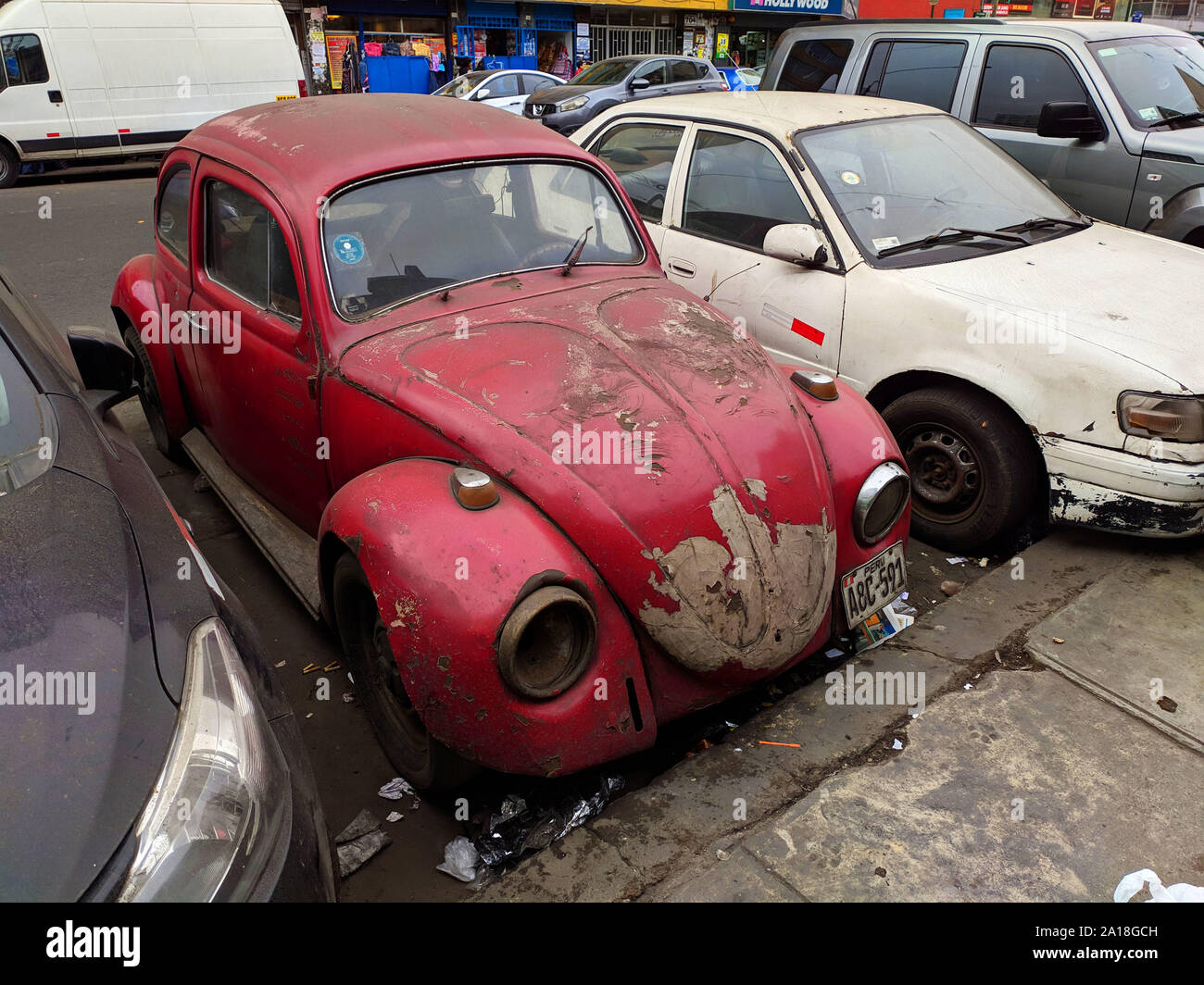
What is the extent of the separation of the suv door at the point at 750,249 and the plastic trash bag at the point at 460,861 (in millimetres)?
2861

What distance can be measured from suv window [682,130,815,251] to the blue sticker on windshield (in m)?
2.08

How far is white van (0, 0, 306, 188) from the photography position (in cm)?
1382

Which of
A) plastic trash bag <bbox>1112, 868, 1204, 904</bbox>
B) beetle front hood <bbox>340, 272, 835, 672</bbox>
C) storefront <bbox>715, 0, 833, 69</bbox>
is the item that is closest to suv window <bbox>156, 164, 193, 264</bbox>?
beetle front hood <bbox>340, 272, 835, 672</bbox>

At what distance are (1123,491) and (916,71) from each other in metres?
4.54

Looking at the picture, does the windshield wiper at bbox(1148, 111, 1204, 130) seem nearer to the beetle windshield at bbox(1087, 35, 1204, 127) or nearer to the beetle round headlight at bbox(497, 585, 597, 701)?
the beetle windshield at bbox(1087, 35, 1204, 127)

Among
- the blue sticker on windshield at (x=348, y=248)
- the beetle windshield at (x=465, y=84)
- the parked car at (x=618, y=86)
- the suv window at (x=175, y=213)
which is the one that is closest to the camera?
the blue sticker on windshield at (x=348, y=248)

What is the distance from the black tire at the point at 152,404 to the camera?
4.91 m

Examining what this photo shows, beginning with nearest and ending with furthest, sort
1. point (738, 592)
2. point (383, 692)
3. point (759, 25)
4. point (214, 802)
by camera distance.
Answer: point (214, 802)
point (738, 592)
point (383, 692)
point (759, 25)

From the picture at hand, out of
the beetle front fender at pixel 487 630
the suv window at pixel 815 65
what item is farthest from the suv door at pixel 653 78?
the beetle front fender at pixel 487 630

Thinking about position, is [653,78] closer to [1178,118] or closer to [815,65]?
[815,65]

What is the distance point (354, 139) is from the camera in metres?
3.49

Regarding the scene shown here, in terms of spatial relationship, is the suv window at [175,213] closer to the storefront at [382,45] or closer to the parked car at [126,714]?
the parked car at [126,714]

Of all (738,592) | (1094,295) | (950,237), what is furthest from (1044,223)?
(738,592)
